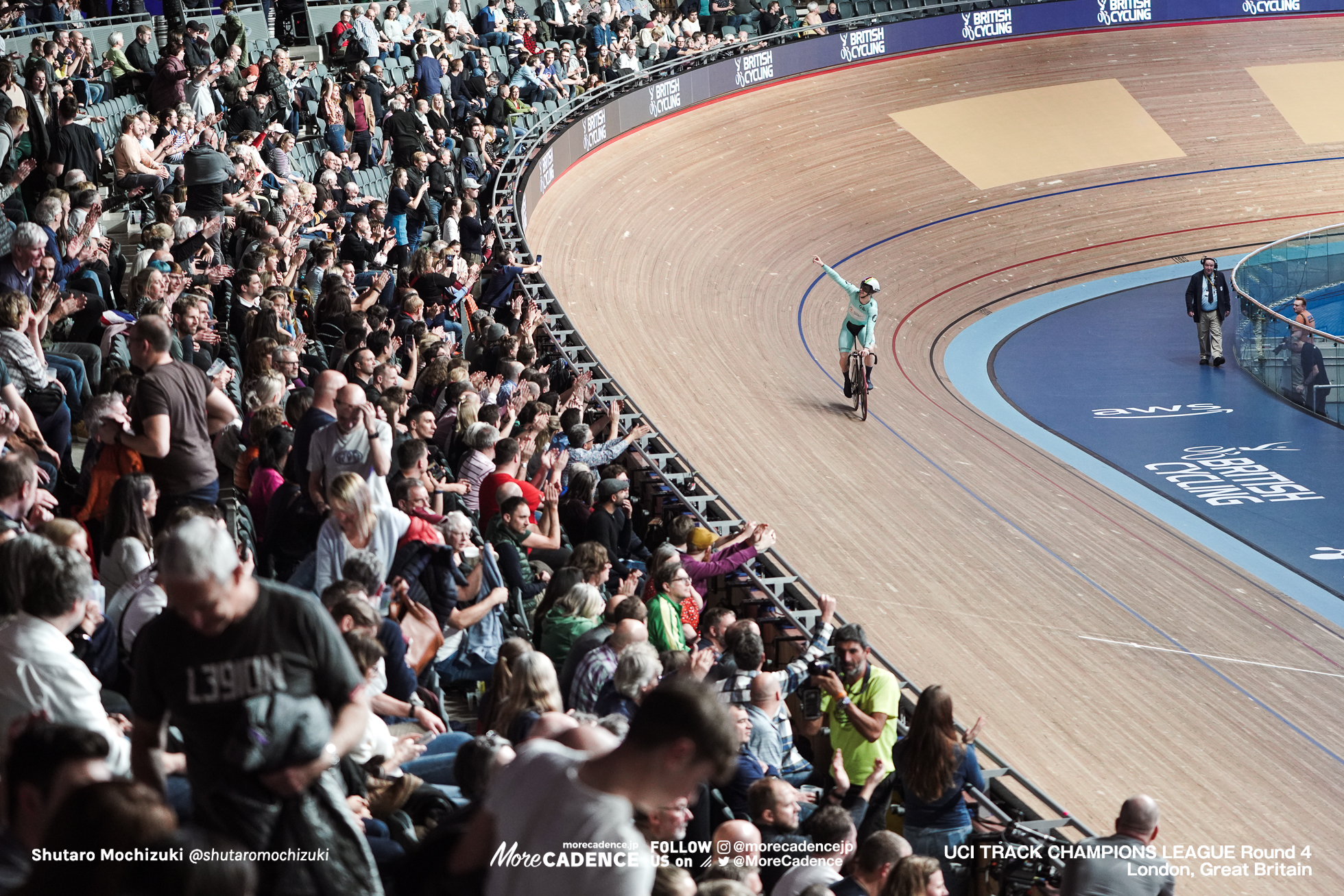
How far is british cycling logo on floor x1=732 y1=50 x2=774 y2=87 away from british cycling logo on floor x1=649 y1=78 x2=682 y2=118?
1407 mm

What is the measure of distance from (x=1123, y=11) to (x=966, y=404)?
40.2 ft

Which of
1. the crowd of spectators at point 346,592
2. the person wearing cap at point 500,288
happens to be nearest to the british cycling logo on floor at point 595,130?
the crowd of spectators at point 346,592

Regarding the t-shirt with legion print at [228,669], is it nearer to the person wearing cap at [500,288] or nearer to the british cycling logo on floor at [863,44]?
the person wearing cap at [500,288]

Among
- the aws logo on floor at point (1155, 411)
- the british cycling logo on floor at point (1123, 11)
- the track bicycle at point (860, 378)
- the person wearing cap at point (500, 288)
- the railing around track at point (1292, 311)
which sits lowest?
the aws logo on floor at point (1155, 411)

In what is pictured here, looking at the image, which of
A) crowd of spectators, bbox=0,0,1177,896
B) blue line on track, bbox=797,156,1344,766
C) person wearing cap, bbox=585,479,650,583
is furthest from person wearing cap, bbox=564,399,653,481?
blue line on track, bbox=797,156,1344,766

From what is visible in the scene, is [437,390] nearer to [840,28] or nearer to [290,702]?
[290,702]

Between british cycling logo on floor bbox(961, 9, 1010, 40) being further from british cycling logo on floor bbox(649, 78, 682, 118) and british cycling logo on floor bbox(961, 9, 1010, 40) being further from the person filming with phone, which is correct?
the person filming with phone

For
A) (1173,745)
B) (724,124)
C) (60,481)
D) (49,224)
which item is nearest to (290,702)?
(60,481)

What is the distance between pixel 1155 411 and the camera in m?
13.4

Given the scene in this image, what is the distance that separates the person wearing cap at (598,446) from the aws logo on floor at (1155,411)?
273 inches

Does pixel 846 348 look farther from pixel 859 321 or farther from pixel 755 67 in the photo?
pixel 755 67

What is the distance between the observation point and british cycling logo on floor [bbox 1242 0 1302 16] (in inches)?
903

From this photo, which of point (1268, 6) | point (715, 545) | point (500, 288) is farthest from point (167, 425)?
point (1268, 6)

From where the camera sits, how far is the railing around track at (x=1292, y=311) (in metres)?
13.2
